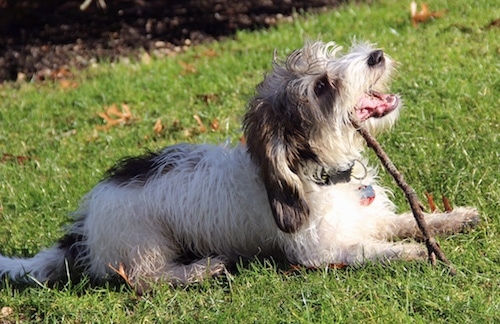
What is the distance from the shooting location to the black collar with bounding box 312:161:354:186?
4344 mm

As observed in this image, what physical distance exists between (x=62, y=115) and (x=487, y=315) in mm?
5197

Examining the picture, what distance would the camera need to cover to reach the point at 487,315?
368 cm

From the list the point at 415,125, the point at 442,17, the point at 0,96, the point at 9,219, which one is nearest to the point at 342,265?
the point at 415,125

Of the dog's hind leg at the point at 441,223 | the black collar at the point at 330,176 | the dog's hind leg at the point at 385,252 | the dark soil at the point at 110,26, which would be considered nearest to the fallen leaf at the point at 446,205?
the dog's hind leg at the point at 441,223

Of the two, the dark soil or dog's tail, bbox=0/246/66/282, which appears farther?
the dark soil

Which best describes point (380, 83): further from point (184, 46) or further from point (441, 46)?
point (184, 46)

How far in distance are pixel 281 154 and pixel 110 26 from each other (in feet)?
24.9

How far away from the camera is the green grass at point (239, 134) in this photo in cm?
406

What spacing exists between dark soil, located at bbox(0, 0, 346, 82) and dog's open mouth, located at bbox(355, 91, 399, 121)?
591 cm

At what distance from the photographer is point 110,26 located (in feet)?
36.7

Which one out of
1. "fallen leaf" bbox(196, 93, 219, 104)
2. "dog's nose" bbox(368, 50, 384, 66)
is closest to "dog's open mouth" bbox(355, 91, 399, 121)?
"dog's nose" bbox(368, 50, 384, 66)

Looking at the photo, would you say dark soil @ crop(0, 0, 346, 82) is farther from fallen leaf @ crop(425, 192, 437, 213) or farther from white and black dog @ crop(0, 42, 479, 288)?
fallen leaf @ crop(425, 192, 437, 213)

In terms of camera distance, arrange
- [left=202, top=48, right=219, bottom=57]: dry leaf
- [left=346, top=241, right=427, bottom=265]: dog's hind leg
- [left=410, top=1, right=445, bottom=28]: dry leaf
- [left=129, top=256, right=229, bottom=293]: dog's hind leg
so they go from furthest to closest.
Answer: [left=202, top=48, right=219, bottom=57]: dry leaf → [left=410, top=1, right=445, bottom=28]: dry leaf → [left=129, top=256, right=229, bottom=293]: dog's hind leg → [left=346, top=241, right=427, bottom=265]: dog's hind leg

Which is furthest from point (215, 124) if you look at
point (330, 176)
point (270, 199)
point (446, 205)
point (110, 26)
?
point (110, 26)
